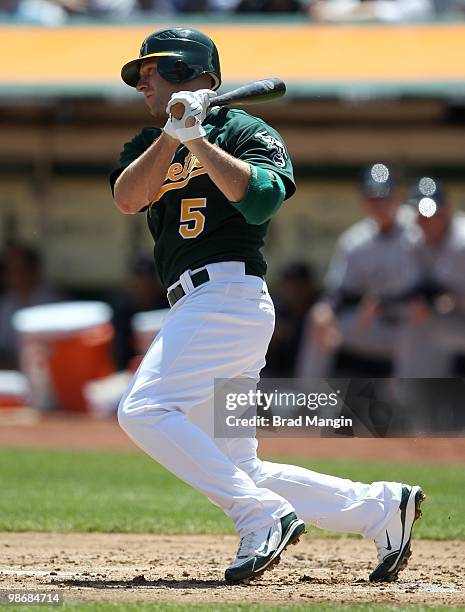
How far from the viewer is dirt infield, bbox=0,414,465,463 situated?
869cm

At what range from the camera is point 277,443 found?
9352 millimetres

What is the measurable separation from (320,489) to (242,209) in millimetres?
1029

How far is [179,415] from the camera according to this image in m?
3.94

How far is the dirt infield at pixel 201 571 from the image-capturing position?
3.89 meters

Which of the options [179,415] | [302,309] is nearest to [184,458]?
[179,415]

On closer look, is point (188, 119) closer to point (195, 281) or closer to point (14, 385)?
point (195, 281)

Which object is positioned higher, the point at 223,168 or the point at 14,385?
the point at 223,168

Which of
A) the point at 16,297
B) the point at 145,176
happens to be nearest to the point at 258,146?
the point at 145,176

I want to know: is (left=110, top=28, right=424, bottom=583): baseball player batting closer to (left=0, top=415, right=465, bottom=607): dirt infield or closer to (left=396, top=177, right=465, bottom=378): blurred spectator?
(left=0, top=415, right=465, bottom=607): dirt infield

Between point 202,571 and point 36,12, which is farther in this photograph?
point 36,12

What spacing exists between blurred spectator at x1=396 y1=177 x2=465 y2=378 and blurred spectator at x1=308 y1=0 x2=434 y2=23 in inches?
86.1

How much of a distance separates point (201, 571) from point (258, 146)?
1537 millimetres

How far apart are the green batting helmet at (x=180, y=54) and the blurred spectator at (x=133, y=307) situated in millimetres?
6645

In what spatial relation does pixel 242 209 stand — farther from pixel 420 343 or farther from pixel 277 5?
pixel 277 5
